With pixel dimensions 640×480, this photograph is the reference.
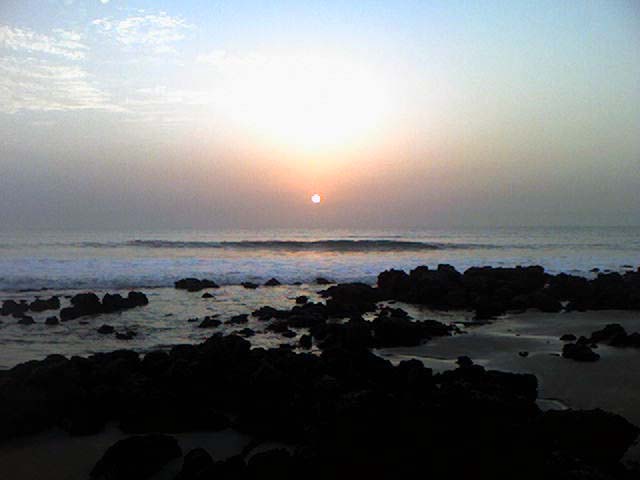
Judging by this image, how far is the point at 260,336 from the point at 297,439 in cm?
681

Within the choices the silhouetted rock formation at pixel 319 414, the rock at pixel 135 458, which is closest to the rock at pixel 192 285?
the silhouetted rock formation at pixel 319 414

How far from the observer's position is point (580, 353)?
9406 millimetres

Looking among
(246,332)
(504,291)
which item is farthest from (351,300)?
(246,332)

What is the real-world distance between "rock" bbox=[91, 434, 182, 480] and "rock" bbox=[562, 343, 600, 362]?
696 centimetres

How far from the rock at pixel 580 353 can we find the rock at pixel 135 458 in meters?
6.96

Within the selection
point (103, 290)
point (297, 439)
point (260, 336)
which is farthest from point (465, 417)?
point (103, 290)

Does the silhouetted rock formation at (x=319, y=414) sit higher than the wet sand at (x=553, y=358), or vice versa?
the silhouetted rock formation at (x=319, y=414)

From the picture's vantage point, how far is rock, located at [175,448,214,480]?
4.77 m

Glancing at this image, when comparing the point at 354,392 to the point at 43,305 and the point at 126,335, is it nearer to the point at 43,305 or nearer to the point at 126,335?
the point at 126,335

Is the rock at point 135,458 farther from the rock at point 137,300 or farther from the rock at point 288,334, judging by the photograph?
the rock at point 137,300

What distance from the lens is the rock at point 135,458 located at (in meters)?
5.15

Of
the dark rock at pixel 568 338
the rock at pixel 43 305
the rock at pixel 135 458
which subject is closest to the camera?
the rock at pixel 135 458

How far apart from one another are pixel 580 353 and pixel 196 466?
23.3 ft

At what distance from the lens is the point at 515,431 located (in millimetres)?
4672
